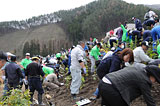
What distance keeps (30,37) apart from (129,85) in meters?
88.7

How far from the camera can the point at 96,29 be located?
184 feet

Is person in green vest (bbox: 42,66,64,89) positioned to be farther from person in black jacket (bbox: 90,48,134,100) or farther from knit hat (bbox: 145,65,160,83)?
knit hat (bbox: 145,65,160,83)

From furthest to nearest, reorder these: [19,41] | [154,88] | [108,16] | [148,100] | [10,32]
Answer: [10,32] < [19,41] < [108,16] < [154,88] < [148,100]

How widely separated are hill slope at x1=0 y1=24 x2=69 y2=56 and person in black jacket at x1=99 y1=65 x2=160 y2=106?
6790 cm

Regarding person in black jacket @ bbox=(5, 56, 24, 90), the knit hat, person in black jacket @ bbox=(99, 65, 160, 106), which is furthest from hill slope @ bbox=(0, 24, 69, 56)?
the knit hat

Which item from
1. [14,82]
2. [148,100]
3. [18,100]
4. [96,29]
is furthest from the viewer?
[96,29]

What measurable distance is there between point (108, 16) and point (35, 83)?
61.5m

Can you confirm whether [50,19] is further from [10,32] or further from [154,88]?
[154,88]

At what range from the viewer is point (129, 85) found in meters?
1.85

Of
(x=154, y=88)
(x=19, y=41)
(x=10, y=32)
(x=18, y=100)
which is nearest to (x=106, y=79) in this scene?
(x=18, y=100)

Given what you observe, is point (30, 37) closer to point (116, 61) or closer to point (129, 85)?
point (116, 61)

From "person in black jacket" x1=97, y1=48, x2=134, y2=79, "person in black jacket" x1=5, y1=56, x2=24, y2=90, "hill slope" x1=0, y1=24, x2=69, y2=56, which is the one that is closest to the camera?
"person in black jacket" x1=97, y1=48, x2=134, y2=79

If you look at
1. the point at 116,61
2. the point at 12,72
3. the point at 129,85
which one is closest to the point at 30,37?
the point at 12,72

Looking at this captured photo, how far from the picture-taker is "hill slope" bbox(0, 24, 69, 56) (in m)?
76.4
